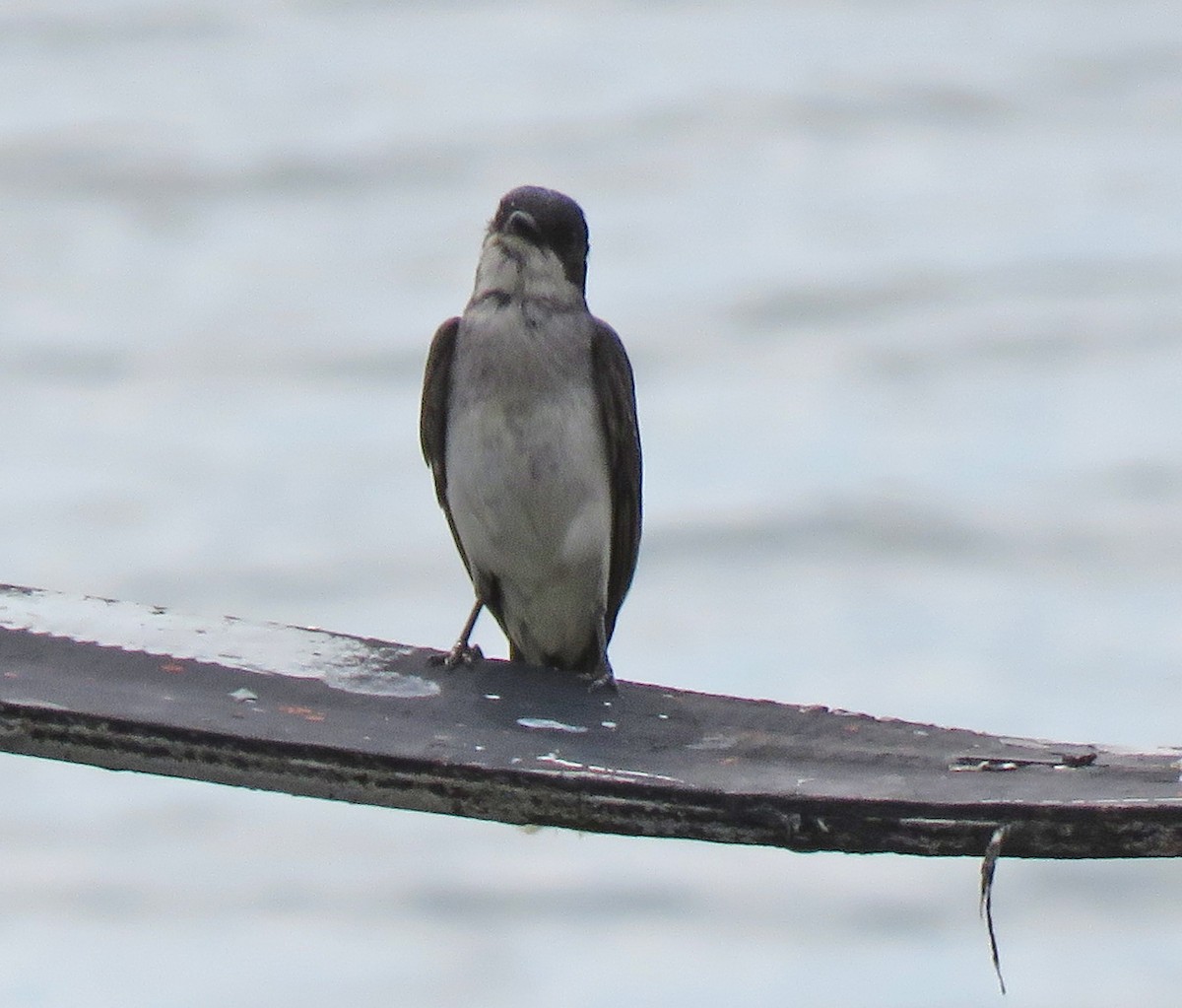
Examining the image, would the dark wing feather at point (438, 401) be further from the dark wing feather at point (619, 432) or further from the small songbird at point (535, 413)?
the dark wing feather at point (619, 432)

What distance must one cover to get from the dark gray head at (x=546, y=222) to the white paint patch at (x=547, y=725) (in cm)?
198

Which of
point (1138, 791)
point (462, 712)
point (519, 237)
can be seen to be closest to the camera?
point (1138, 791)

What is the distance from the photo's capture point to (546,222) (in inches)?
199

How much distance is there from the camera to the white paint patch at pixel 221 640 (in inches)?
132

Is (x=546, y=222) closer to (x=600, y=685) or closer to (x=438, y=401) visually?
(x=438, y=401)

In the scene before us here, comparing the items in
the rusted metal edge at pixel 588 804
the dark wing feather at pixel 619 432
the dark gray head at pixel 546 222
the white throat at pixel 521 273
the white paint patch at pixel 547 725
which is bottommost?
the rusted metal edge at pixel 588 804

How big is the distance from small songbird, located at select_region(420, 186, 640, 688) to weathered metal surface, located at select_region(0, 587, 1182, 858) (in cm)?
163

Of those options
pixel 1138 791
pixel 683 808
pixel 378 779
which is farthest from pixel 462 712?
pixel 1138 791

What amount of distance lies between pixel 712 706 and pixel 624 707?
17cm

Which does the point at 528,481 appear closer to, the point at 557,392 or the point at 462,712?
the point at 557,392

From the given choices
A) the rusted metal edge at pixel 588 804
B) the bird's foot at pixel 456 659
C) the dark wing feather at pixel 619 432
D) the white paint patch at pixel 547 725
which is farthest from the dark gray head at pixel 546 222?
the rusted metal edge at pixel 588 804

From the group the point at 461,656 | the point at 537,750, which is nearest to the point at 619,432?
the point at 461,656

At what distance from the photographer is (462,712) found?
327 cm

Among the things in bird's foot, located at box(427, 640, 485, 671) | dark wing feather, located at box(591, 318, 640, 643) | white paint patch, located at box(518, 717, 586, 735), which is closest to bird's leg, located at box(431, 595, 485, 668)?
bird's foot, located at box(427, 640, 485, 671)
